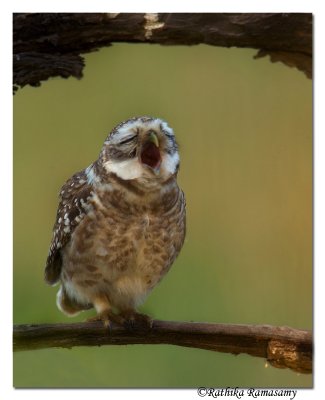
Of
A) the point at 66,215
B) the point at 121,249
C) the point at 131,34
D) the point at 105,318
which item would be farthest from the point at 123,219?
the point at 131,34

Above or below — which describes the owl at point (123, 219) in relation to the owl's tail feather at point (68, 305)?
above

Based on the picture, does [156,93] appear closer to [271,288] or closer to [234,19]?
[234,19]

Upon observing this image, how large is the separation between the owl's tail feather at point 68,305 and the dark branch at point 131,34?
0.71 meters

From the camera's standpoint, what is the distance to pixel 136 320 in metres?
2.43

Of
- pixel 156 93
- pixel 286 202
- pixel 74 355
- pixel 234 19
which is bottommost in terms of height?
pixel 74 355

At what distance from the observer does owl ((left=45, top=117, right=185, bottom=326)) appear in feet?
7.29

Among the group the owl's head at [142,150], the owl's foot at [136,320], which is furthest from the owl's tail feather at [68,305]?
the owl's head at [142,150]

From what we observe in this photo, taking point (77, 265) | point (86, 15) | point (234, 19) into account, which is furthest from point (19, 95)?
point (234, 19)

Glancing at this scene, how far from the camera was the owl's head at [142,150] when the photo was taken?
2186mm

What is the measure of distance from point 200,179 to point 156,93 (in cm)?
32

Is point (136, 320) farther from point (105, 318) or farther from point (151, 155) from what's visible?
point (151, 155)

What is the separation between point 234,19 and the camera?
242 cm

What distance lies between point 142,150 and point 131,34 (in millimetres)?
467

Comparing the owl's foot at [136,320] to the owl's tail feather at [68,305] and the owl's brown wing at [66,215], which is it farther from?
the owl's brown wing at [66,215]
